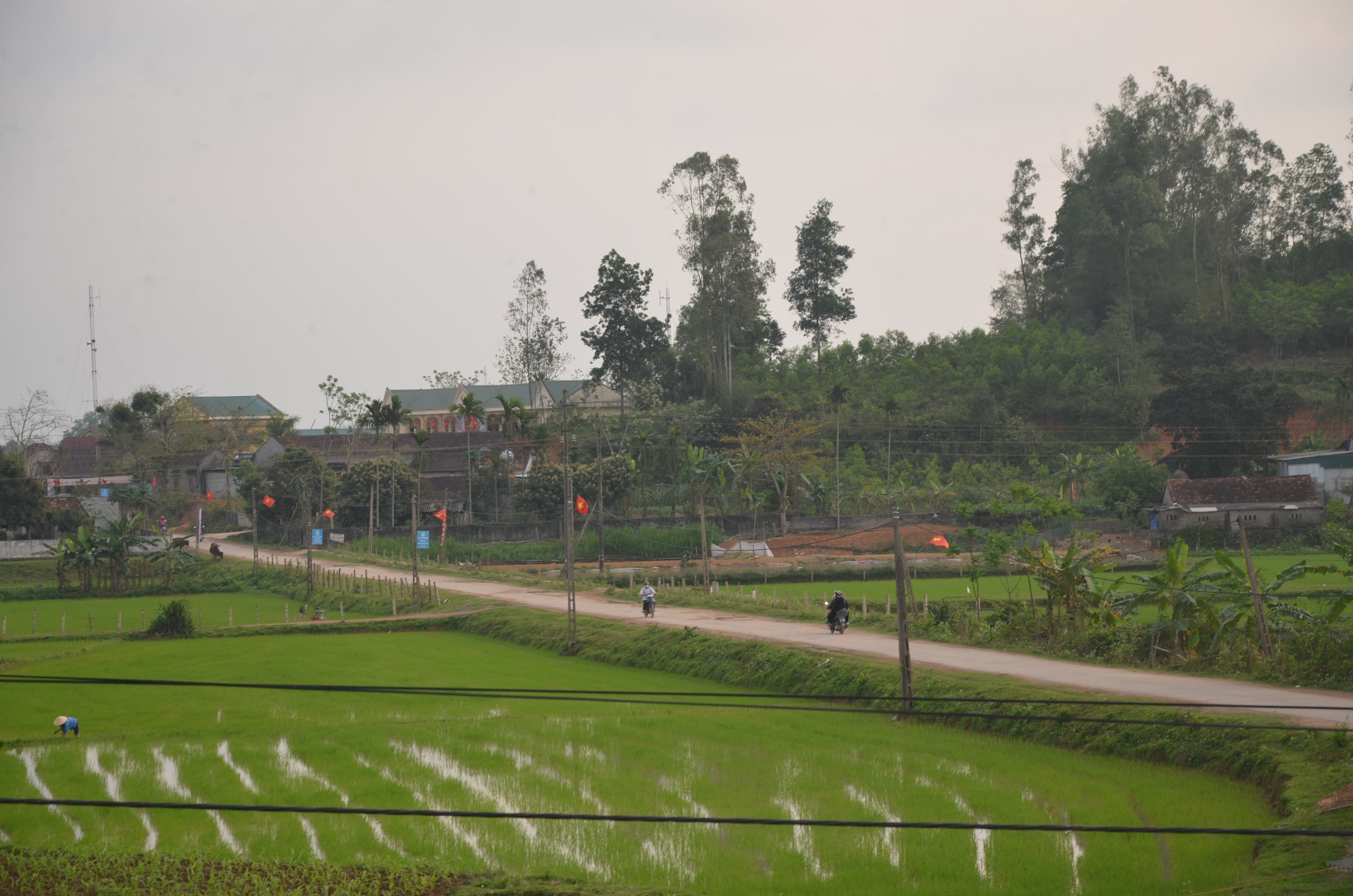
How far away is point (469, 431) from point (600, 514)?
3263 cm

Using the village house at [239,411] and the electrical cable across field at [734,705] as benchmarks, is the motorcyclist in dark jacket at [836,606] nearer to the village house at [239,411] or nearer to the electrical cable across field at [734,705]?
the electrical cable across field at [734,705]

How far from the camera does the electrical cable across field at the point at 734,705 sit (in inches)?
430

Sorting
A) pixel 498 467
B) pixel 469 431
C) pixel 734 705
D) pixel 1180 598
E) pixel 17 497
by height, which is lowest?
pixel 1180 598

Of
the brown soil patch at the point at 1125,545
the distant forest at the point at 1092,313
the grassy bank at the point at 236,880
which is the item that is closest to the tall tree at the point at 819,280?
the distant forest at the point at 1092,313

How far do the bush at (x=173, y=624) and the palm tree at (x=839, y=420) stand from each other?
34.4 m

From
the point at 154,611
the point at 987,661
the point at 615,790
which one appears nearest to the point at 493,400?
the point at 154,611

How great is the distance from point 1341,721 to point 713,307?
65.1m

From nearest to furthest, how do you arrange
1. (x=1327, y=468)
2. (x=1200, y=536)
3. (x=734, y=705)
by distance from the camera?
1. (x=734, y=705)
2. (x=1200, y=536)
3. (x=1327, y=468)

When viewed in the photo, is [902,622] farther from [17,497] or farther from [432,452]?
[432,452]

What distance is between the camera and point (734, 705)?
37.3 feet

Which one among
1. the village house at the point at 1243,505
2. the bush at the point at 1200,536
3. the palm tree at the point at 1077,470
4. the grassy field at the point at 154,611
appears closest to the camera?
the grassy field at the point at 154,611

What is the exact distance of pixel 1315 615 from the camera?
2048 centimetres

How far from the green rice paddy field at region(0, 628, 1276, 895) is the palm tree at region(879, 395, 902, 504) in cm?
4289

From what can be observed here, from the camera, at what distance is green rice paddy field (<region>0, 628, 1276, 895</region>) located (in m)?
12.1
